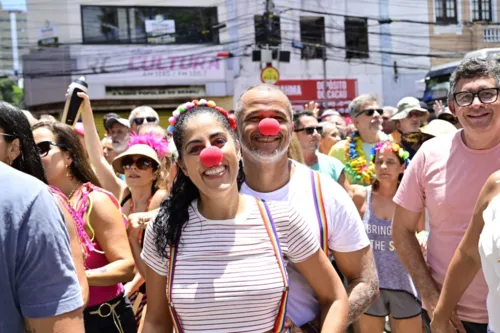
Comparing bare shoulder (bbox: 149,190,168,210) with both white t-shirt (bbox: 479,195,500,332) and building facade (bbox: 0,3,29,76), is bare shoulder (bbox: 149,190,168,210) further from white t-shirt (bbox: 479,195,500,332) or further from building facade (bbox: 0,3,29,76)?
building facade (bbox: 0,3,29,76)

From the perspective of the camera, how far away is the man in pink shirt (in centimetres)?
302

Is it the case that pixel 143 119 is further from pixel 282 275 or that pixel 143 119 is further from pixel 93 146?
pixel 282 275

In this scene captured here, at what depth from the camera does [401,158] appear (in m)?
4.89

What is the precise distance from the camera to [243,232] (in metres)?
2.35

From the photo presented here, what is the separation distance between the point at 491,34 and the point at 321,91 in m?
9.72

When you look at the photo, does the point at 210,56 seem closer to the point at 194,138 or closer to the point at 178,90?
the point at 178,90

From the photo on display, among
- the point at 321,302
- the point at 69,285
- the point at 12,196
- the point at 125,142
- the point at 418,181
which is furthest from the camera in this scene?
the point at 125,142

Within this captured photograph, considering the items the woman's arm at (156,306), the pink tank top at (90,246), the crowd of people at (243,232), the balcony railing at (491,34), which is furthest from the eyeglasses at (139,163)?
the balcony railing at (491,34)

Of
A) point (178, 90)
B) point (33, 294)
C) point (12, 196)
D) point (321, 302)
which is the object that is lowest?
point (321, 302)

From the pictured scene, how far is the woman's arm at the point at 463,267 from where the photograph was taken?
2.67m

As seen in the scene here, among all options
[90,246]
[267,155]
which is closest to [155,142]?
[90,246]

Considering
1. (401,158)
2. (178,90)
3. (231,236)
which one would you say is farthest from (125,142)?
(178,90)

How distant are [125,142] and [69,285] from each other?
5399mm

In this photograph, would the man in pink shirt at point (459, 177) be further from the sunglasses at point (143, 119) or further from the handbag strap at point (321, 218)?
the sunglasses at point (143, 119)
